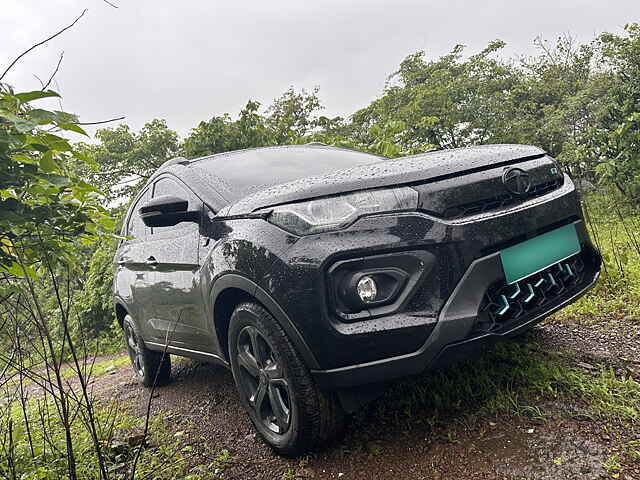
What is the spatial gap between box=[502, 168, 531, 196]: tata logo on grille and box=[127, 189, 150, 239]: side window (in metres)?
2.49

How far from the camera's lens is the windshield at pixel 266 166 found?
106 inches

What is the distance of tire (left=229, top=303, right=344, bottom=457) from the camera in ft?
6.68

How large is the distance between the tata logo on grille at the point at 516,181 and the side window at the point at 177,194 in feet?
4.94

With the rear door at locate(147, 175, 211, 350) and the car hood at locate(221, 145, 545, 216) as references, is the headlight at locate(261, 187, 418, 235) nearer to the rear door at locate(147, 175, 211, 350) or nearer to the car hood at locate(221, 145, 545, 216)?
the car hood at locate(221, 145, 545, 216)

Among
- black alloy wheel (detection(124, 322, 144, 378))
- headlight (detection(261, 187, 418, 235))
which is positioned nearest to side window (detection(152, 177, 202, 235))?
headlight (detection(261, 187, 418, 235))

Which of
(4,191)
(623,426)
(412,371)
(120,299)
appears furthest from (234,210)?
(120,299)

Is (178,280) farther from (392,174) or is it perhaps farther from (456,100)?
(456,100)

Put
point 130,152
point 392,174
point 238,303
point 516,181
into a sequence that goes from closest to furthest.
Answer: point 392,174
point 516,181
point 238,303
point 130,152

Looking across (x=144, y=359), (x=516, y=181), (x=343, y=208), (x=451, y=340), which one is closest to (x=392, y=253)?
(x=343, y=208)

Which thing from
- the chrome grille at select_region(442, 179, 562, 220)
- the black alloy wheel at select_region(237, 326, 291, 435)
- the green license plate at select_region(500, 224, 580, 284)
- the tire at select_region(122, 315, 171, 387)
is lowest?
the tire at select_region(122, 315, 171, 387)

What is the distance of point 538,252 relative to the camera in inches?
82.1

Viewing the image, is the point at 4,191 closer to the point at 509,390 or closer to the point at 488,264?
the point at 488,264

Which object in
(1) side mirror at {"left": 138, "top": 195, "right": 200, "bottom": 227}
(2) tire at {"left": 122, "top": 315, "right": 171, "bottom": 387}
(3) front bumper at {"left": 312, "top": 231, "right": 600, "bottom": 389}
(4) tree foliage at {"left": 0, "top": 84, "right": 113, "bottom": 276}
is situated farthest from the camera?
(2) tire at {"left": 122, "top": 315, "right": 171, "bottom": 387}

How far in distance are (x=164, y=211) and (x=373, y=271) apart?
1.20 meters
